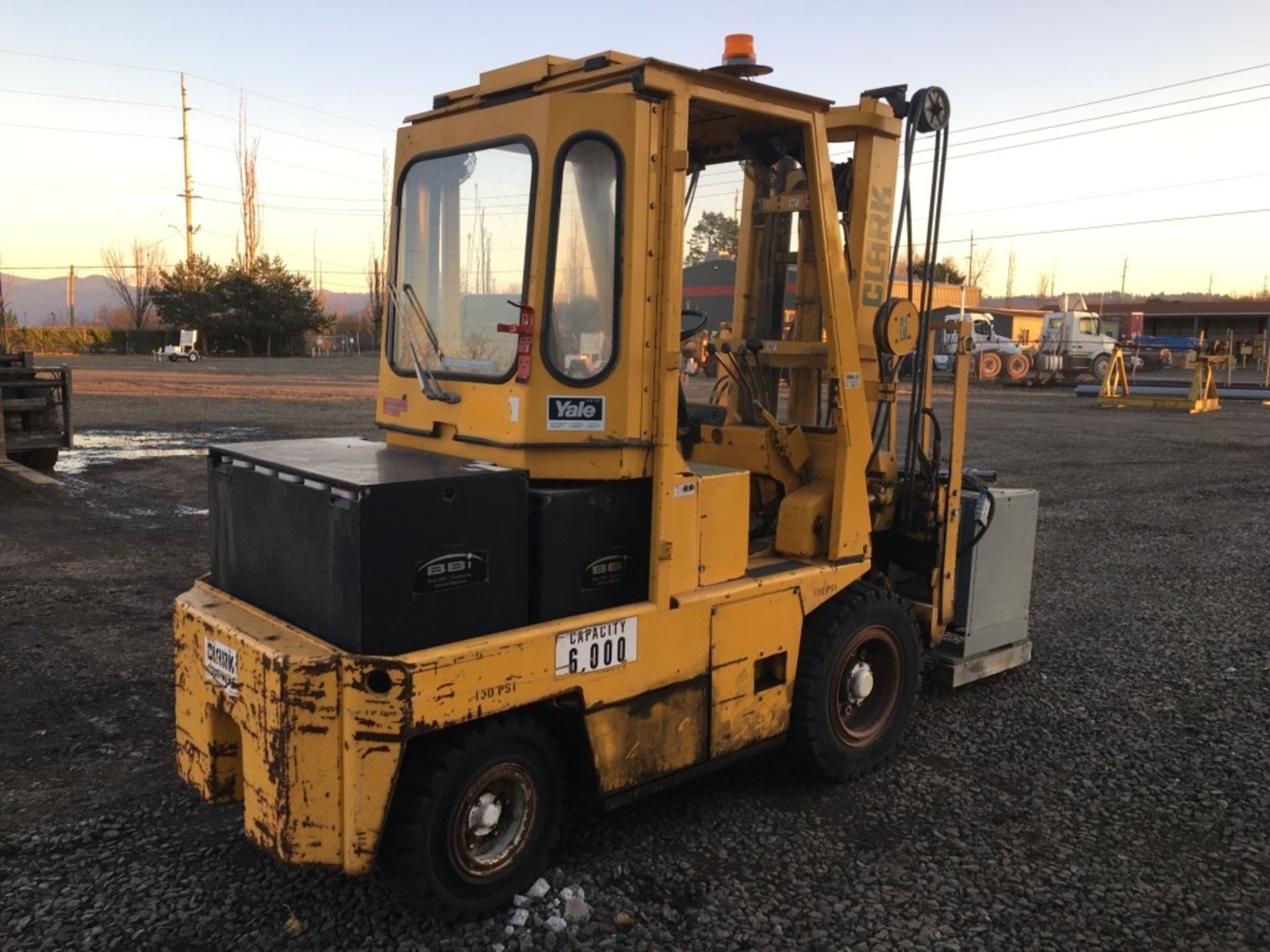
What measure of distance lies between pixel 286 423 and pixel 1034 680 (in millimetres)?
15865

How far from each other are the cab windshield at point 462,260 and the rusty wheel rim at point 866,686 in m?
2.03

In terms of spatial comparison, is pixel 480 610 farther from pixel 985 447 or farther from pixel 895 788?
pixel 985 447

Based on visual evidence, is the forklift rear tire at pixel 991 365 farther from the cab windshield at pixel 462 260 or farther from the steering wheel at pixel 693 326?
the cab windshield at pixel 462 260

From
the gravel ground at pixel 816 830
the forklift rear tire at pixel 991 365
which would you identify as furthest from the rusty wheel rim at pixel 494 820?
the forklift rear tire at pixel 991 365

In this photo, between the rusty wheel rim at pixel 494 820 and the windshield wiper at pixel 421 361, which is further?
the windshield wiper at pixel 421 361

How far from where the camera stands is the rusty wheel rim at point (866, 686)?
4.38 metres

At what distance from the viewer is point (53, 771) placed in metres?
4.45

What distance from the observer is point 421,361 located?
396 cm

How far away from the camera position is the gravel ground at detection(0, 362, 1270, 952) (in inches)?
131

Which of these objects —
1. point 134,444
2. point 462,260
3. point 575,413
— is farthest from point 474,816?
point 134,444

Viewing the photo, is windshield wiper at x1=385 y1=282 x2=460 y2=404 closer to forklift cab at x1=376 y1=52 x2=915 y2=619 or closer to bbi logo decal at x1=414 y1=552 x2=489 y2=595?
forklift cab at x1=376 y1=52 x2=915 y2=619

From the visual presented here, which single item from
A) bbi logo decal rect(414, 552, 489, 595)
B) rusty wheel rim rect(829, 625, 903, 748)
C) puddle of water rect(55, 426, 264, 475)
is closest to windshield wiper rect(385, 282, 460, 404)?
bbi logo decal rect(414, 552, 489, 595)

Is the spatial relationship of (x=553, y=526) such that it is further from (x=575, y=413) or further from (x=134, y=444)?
(x=134, y=444)

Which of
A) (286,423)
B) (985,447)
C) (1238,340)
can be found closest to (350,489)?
(985,447)
